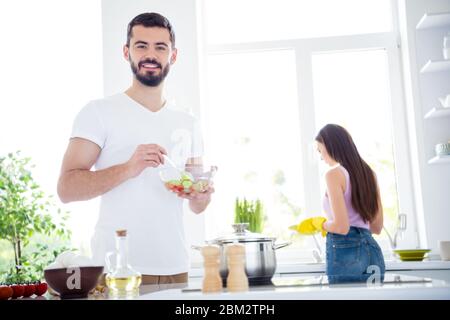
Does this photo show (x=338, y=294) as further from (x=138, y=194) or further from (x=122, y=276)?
(x=138, y=194)

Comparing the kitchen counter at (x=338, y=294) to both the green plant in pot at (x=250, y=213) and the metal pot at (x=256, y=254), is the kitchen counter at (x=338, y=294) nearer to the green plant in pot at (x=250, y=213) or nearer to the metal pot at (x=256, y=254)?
the metal pot at (x=256, y=254)

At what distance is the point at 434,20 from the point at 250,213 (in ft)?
5.63

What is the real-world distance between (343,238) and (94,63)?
88.7 inches

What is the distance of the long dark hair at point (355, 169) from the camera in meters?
2.90

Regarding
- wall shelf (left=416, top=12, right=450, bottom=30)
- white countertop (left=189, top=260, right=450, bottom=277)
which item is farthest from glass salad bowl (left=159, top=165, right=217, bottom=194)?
wall shelf (left=416, top=12, right=450, bottom=30)

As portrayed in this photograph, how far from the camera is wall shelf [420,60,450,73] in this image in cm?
364

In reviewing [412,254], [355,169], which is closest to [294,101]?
[355,169]

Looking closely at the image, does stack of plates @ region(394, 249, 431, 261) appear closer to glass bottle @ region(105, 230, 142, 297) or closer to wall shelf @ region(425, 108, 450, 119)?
wall shelf @ region(425, 108, 450, 119)

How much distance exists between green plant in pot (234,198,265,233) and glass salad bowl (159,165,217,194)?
1.92 meters

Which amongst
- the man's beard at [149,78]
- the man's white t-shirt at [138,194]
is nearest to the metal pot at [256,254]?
the man's white t-shirt at [138,194]

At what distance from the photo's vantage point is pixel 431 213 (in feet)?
12.3

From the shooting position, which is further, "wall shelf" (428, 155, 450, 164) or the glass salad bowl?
"wall shelf" (428, 155, 450, 164)

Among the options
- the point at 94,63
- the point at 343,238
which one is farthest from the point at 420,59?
the point at 94,63

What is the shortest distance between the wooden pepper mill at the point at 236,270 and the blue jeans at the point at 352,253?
5.07ft
